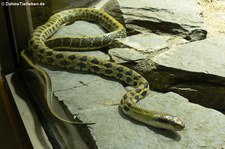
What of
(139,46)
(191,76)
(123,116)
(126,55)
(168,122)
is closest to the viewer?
(168,122)

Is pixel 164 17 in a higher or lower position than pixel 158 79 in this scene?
higher

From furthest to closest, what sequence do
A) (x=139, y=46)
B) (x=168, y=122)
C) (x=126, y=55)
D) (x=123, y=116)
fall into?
(x=139, y=46), (x=126, y=55), (x=123, y=116), (x=168, y=122)

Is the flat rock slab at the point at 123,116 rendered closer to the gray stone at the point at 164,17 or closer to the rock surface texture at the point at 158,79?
the rock surface texture at the point at 158,79

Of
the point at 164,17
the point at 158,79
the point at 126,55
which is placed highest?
the point at 164,17

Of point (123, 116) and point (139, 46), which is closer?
point (123, 116)

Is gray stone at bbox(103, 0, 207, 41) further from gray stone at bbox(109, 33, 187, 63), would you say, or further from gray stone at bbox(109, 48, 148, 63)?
gray stone at bbox(109, 48, 148, 63)

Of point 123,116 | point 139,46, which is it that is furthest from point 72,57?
point 123,116

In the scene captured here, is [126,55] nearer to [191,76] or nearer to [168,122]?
[191,76]

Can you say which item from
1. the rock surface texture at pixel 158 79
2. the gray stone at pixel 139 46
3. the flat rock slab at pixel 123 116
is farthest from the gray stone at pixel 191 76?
the flat rock slab at pixel 123 116

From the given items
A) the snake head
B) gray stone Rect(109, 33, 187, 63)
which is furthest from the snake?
gray stone Rect(109, 33, 187, 63)
